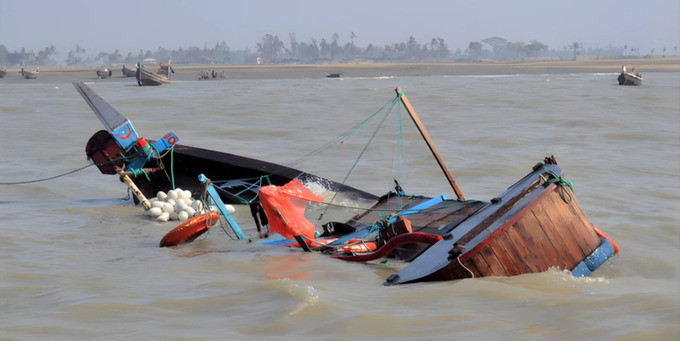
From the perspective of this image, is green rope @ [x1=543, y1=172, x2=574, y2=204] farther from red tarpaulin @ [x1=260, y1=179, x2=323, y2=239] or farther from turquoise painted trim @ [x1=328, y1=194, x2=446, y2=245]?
red tarpaulin @ [x1=260, y1=179, x2=323, y2=239]

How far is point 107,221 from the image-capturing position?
1114 cm

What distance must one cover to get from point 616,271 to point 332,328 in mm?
3399

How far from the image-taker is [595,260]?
25.3ft

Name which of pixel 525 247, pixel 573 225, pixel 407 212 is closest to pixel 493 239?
pixel 525 247

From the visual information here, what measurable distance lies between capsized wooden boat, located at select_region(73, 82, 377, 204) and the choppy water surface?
1.91 feet

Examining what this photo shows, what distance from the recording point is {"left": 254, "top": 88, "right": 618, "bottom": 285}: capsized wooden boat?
6.97m

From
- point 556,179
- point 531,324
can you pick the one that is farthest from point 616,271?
point 531,324

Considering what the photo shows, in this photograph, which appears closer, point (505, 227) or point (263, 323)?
point (263, 323)

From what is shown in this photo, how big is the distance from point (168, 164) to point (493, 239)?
657 cm

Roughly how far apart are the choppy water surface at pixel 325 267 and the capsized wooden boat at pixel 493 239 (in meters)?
0.15

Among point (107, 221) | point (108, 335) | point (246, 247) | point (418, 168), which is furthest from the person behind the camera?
point (418, 168)

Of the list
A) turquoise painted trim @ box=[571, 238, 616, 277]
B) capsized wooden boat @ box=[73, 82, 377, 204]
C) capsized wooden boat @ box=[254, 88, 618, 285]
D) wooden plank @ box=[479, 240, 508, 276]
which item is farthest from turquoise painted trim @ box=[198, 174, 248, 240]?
turquoise painted trim @ box=[571, 238, 616, 277]

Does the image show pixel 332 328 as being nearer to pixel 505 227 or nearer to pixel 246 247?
pixel 505 227

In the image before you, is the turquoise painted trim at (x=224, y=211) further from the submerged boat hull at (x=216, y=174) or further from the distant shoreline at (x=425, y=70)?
the distant shoreline at (x=425, y=70)
